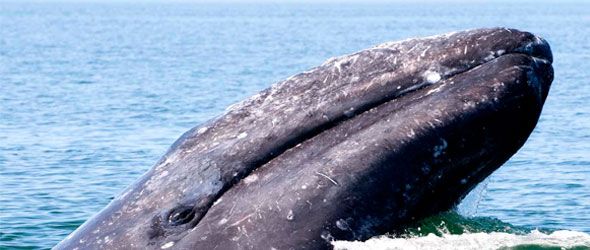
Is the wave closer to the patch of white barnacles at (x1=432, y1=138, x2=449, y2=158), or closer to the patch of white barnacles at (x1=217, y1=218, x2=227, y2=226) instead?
the patch of white barnacles at (x1=432, y1=138, x2=449, y2=158)

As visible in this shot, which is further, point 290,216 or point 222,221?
point 222,221

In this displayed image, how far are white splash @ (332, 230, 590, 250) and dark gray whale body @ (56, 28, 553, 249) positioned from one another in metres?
0.08

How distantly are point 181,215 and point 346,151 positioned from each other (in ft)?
3.37

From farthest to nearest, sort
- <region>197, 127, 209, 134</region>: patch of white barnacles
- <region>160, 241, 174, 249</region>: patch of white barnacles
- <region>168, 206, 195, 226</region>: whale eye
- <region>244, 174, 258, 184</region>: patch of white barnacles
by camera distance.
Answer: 1. <region>197, 127, 209, 134</region>: patch of white barnacles
2. <region>244, 174, 258, 184</region>: patch of white barnacles
3. <region>168, 206, 195, 226</region>: whale eye
4. <region>160, 241, 174, 249</region>: patch of white barnacles

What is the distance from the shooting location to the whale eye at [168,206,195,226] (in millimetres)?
7211

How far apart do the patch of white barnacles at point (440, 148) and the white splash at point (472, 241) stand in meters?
0.55

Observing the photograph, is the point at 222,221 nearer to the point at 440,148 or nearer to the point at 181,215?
the point at 181,215

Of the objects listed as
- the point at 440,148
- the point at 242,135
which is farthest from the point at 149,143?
the point at 440,148

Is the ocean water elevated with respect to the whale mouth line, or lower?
lower

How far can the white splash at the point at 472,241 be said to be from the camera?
7.06 m

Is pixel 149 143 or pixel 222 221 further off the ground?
pixel 222 221

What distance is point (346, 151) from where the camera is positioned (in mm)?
7301

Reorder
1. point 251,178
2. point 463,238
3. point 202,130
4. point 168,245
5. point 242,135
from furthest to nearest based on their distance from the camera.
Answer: point 463,238 < point 202,130 < point 242,135 < point 251,178 < point 168,245

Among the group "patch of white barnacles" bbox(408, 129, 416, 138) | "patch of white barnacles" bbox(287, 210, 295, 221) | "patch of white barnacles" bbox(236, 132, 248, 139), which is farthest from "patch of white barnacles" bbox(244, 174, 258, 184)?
"patch of white barnacles" bbox(408, 129, 416, 138)
